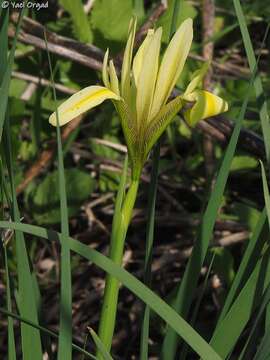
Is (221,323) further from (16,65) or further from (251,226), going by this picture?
(16,65)

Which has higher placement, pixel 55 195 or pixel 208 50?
pixel 208 50

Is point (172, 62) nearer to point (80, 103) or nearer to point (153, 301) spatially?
point (80, 103)

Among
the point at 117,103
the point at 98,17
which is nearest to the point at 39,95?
Result: the point at 98,17

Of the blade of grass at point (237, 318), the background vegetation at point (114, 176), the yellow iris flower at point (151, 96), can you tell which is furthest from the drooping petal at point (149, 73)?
the background vegetation at point (114, 176)

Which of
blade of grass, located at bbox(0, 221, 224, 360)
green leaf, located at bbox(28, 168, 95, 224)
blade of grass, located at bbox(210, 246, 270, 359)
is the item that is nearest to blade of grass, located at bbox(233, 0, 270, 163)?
blade of grass, located at bbox(210, 246, 270, 359)

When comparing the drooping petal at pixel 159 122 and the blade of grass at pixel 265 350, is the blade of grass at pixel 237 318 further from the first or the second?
the drooping petal at pixel 159 122

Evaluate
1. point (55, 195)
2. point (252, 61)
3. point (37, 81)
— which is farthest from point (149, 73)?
point (37, 81)
